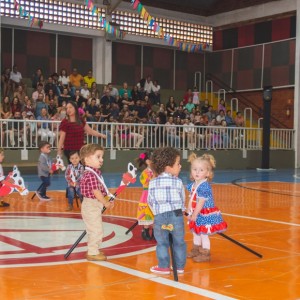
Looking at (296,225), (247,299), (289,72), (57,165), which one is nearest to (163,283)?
(247,299)

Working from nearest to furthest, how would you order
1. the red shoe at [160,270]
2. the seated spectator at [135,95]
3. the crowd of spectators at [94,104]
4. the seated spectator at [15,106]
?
the red shoe at [160,270] → the seated spectator at [15,106] → the crowd of spectators at [94,104] → the seated spectator at [135,95]

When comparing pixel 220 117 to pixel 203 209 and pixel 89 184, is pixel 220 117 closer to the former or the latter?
pixel 203 209

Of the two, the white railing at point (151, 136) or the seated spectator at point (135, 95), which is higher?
the seated spectator at point (135, 95)

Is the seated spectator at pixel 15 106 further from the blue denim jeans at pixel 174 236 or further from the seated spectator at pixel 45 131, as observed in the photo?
the blue denim jeans at pixel 174 236

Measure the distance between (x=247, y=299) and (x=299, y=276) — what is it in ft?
2.88

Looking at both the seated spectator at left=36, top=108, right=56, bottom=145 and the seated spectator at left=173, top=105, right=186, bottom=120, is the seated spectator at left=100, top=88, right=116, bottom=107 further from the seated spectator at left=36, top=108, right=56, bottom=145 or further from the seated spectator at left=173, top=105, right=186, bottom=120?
the seated spectator at left=36, top=108, right=56, bottom=145

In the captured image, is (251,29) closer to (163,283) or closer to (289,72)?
(289,72)

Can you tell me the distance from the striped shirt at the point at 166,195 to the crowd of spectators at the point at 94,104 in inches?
480

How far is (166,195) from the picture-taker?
182 inches

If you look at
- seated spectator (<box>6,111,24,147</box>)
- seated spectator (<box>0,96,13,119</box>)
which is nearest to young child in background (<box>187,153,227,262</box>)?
seated spectator (<box>6,111,24,147</box>)

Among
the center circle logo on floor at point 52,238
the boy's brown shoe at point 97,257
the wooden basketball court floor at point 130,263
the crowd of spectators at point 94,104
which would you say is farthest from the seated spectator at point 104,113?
the boy's brown shoe at point 97,257

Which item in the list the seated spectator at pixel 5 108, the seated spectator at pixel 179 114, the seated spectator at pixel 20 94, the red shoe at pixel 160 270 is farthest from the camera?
the seated spectator at pixel 179 114

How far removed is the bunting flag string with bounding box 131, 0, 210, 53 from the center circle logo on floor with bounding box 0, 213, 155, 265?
35.4ft

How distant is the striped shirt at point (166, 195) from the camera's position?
15.2 feet
